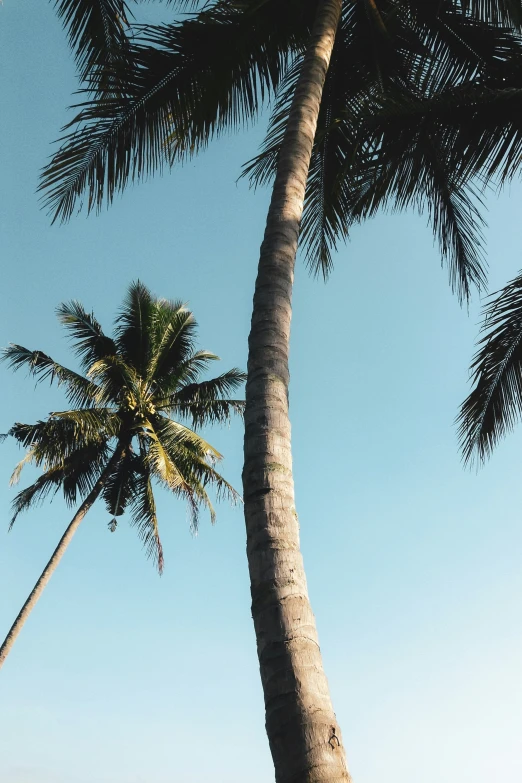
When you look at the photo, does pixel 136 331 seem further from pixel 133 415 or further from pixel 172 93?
pixel 172 93

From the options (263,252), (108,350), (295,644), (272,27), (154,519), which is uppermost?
(108,350)

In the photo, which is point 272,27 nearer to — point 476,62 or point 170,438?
point 476,62

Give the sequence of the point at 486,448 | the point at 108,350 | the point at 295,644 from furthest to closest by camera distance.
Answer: the point at 108,350 → the point at 486,448 → the point at 295,644

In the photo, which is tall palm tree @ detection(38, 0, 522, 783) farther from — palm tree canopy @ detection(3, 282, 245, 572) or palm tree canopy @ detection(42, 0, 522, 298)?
palm tree canopy @ detection(3, 282, 245, 572)

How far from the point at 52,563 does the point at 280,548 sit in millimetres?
11700

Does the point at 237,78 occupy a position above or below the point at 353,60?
below

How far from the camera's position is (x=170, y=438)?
14977mm

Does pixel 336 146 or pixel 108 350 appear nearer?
pixel 336 146

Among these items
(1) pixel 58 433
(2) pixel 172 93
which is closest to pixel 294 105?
(2) pixel 172 93

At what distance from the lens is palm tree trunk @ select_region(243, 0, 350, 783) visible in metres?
1.97

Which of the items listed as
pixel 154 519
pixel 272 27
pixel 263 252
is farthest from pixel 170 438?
pixel 263 252

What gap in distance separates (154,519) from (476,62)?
1147 cm

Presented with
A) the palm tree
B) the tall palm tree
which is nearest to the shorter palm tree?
the tall palm tree

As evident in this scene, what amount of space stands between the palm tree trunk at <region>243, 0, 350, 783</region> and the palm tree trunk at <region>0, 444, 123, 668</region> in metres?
10.8
